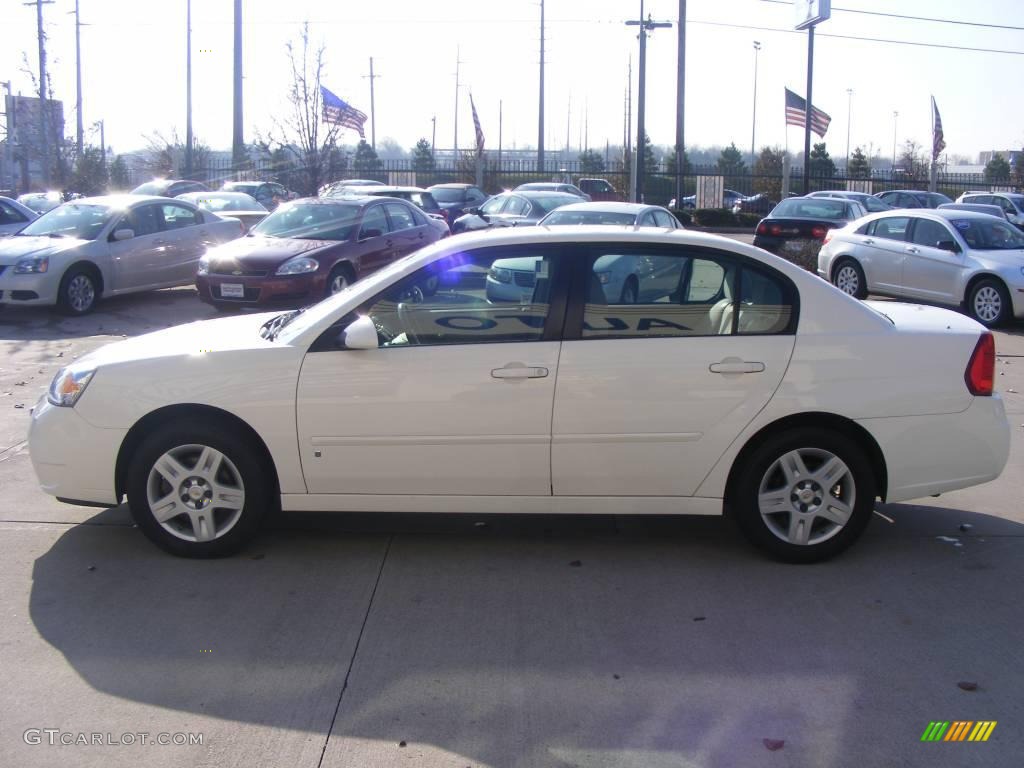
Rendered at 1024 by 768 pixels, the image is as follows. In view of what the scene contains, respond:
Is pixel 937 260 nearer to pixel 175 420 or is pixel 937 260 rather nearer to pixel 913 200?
pixel 175 420

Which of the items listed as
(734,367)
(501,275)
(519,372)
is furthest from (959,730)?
(501,275)

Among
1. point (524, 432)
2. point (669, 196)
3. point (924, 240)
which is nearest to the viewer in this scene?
point (524, 432)

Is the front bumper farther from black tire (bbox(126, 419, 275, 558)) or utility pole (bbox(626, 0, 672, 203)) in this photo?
utility pole (bbox(626, 0, 672, 203))

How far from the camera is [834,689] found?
3.88 metres

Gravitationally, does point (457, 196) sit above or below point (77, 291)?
above

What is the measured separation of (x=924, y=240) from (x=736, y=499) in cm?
1061

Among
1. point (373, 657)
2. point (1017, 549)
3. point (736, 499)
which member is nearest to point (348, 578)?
point (373, 657)

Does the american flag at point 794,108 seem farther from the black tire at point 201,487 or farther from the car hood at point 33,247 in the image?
the black tire at point 201,487

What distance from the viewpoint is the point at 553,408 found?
4875mm

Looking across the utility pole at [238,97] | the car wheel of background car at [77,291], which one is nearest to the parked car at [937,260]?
the car wheel of background car at [77,291]

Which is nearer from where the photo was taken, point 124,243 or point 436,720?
point 436,720

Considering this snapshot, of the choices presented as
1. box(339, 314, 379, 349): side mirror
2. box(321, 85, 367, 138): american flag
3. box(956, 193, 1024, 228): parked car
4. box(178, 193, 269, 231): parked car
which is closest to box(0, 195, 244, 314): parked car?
box(178, 193, 269, 231): parked car

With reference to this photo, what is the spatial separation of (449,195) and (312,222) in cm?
1344

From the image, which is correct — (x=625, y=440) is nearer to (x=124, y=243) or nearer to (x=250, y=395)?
(x=250, y=395)
